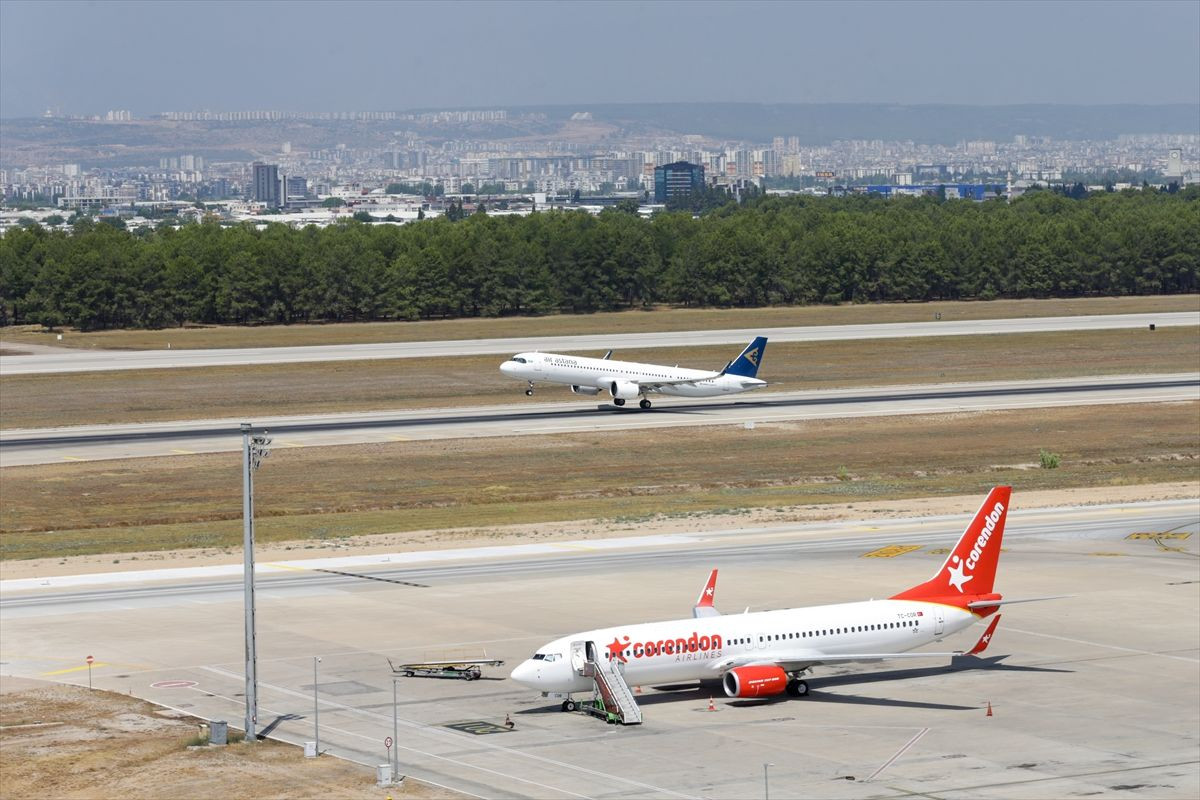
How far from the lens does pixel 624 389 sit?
154 meters

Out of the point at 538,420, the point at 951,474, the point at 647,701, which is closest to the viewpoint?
the point at 647,701

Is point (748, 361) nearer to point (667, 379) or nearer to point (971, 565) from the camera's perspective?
point (667, 379)

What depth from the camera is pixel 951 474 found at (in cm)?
11825

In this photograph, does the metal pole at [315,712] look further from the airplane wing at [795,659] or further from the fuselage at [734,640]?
the airplane wing at [795,659]

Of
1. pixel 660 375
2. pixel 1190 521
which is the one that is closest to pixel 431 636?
pixel 1190 521

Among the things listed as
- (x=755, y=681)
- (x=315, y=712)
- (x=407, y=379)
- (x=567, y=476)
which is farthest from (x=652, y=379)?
(x=315, y=712)

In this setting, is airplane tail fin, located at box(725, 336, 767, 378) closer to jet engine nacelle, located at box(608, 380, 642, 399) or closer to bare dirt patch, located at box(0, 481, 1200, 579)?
jet engine nacelle, located at box(608, 380, 642, 399)

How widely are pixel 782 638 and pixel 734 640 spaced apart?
171cm

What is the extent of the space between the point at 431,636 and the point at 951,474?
5390cm

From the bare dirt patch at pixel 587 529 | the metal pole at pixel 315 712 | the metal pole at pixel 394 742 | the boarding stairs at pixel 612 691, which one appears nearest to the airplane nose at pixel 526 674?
the boarding stairs at pixel 612 691

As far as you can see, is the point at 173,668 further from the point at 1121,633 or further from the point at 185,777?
the point at 1121,633

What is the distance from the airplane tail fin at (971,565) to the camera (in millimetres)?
65688

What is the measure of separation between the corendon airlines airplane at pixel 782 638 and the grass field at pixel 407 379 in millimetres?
92647

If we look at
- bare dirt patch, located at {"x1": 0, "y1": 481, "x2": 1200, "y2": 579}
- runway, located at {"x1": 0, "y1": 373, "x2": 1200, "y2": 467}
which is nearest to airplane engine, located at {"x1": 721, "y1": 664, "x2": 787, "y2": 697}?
bare dirt patch, located at {"x1": 0, "y1": 481, "x2": 1200, "y2": 579}
